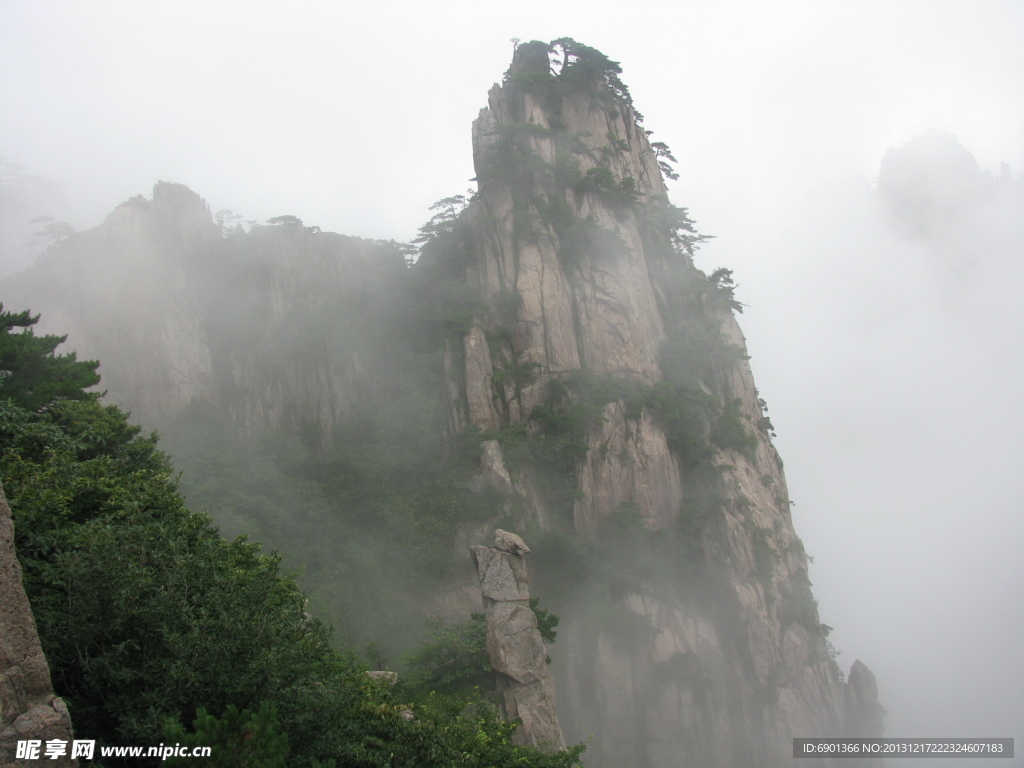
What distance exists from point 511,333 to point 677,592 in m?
16.7

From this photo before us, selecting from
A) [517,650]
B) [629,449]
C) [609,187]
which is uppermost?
[609,187]

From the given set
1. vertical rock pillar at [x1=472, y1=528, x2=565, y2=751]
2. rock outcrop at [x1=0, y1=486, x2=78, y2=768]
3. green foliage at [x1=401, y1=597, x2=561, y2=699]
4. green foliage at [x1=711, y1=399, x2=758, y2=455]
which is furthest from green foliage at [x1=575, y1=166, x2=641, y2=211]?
rock outcrop at [x1=0, y1=486, x2=78, y2=768]

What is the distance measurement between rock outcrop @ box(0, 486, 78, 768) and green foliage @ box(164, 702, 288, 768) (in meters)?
1.04

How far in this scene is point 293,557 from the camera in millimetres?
28156

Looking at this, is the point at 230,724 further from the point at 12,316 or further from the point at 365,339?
the point at 365,339

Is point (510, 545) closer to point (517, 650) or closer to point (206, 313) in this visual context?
point (517, 650)

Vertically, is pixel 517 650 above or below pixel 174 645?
below

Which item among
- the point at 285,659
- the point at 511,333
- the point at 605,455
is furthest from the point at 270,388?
the point at 285,659

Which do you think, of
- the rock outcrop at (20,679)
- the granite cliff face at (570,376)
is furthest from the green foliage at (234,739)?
the granite cliff face at (570,376)

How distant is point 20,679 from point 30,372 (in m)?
15.7

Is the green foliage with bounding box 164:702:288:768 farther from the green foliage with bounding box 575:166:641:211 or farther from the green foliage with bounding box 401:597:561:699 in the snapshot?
the green foliage with bounding box 575:166:641:211

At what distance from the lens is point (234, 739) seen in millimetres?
6559

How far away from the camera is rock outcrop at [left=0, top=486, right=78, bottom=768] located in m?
5.70

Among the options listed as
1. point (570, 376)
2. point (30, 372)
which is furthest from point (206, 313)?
point (570, 376)
